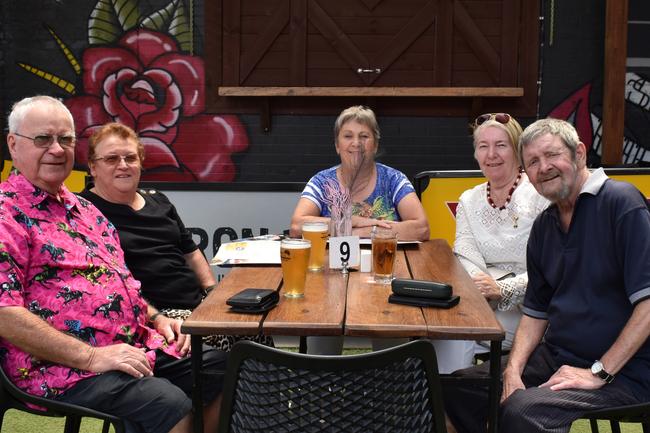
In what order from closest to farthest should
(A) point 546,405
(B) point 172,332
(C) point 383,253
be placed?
(A) point 546,405 < (C) point 383,253 < (B) point 172,332

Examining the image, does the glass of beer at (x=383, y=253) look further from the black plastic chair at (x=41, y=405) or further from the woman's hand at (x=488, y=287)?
the black plastic chair at (x=41, y=405)

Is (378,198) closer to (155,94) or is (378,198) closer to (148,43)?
(155,94)

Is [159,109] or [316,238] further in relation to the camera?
[159,109]

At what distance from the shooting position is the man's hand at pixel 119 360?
1946mm

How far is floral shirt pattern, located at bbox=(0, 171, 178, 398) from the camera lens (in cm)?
192

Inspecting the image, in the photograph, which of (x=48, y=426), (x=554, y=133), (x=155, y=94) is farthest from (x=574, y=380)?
(x=155, y=94)

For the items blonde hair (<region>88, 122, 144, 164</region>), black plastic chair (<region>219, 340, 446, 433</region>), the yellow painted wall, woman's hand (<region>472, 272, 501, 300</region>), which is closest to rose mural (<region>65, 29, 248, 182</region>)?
the yellow painted wall

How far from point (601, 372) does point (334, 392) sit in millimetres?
966

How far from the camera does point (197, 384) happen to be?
1857mm

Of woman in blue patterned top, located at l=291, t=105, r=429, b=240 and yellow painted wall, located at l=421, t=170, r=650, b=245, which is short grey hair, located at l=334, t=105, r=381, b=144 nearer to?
woman in blue patterned top, located at l=291, t=105, r=429, b=240

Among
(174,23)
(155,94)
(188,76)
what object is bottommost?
(155,94)

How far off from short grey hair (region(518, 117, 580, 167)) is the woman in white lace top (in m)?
0.58

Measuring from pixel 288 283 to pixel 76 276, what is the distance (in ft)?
2.11

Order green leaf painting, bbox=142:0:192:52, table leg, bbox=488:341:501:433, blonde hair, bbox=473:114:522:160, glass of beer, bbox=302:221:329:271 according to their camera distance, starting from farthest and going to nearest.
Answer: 1. green leaf painting, bbox=142:0:192:52
2. blonde hair, bbox=473:114:522:160
3. glass of beer, bbox=302:221:329:271
4. table leg, bbox=488:341:501:433
